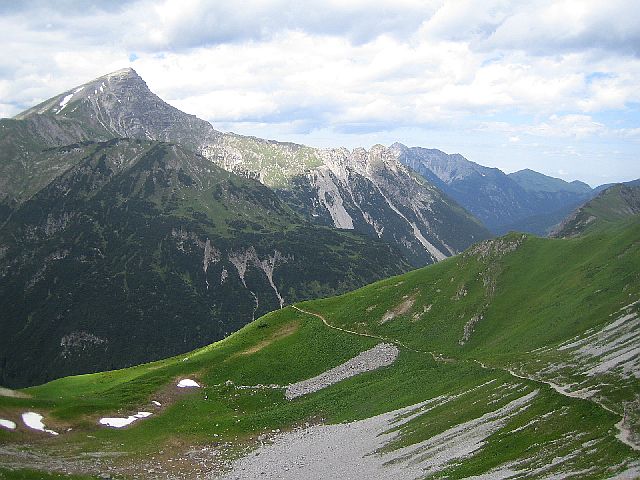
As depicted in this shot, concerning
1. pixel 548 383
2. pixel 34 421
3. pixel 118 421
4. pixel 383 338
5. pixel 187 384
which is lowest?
pixel 548 383

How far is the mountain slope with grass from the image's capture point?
5812 cm

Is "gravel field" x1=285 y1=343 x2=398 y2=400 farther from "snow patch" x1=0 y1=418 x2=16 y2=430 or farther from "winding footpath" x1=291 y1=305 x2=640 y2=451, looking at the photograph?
"snow patch" x1=0 y1=418 x2=16 y2=430

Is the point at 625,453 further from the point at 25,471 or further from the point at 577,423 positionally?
the point at 25,471

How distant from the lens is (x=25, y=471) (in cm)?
5756

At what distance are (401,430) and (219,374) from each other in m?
50.3

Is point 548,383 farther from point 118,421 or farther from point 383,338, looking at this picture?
point 118,421

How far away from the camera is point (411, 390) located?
297 feet

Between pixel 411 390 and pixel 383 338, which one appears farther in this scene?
pixel 383 338

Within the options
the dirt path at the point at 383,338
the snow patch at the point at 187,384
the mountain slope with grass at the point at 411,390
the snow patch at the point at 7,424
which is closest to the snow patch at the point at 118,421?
the mountain slope with grass at the point at 411,390

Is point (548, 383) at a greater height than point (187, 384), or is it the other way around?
point (187, 384)

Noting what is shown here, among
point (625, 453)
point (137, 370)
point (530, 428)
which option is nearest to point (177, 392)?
point (137, 370)

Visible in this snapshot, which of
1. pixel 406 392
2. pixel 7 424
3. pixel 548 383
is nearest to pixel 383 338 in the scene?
pixel 406 392

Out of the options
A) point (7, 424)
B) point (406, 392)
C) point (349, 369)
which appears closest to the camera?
point (7, 424)

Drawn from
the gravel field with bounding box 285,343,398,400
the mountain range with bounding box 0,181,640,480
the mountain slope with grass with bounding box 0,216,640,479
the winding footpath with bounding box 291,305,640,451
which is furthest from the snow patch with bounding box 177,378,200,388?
the winding footpath with bounding box 291,305,640,451
